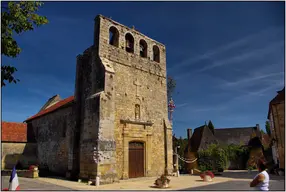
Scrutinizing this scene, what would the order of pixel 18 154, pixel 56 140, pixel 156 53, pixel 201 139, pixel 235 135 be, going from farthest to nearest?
pixel 235 135, pixel 201 139, pixel 18 154, pixel 156 53, pixel 56 140

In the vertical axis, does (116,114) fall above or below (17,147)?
above

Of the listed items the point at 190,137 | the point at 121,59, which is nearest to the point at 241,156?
the point at 190,137

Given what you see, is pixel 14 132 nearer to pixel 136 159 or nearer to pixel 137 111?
pixel 137 111

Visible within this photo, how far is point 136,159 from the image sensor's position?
46.8ft

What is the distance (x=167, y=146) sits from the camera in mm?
16047

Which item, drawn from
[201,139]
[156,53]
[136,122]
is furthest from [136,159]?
[201,139]

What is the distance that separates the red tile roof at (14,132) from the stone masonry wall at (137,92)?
1183cm

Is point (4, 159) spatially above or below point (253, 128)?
below

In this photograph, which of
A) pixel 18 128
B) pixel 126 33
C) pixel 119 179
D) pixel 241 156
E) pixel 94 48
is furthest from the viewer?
pixel 241 156

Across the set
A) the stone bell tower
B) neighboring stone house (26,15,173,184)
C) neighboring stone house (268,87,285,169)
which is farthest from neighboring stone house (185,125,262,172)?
neighboring stone house (26,15,173,184)

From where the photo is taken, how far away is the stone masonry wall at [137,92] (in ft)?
45.8

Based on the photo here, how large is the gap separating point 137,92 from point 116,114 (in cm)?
238

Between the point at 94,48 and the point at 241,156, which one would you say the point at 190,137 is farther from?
the point at 94,48

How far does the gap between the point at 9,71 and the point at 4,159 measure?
662 inches
